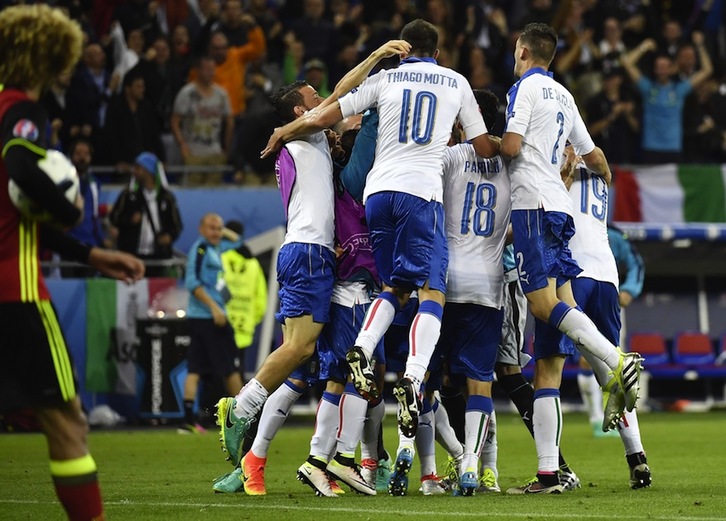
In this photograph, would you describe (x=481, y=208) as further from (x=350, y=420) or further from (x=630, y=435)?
(x=630, y=435)

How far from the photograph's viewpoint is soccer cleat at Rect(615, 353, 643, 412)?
25.8ft

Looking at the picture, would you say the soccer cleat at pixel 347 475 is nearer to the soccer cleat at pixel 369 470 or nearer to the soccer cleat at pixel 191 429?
the soccer cleat at pixel 369 470

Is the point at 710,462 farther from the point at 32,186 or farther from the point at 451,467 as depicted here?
the point at 32,186

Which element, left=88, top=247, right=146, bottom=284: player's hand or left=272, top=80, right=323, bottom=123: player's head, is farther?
left=272, top=80, right=323, bottom=123: player's head

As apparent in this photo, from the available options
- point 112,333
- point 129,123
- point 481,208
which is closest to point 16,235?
point 481,208

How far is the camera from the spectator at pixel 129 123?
59.4 feet

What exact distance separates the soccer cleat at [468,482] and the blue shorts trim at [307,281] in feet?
4.31

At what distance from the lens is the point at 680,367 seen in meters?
19.3

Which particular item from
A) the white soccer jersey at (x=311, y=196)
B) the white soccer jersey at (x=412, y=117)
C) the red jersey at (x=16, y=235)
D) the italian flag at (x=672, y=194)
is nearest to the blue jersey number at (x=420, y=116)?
the white soccer jersey at (x=412, y=117)

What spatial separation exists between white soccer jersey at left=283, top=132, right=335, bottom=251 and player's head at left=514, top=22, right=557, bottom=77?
1416 mm

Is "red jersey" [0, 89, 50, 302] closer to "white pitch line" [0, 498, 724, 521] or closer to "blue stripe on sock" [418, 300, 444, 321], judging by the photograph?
"white pitch line" [0, 498, 724, 521]

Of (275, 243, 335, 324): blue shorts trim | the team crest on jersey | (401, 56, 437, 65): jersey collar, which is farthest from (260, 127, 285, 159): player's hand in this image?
the team crest on jersey

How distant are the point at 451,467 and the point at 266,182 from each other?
10131 millimetres

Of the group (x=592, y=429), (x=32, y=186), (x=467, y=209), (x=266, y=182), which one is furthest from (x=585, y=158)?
(x=266, y=182)
